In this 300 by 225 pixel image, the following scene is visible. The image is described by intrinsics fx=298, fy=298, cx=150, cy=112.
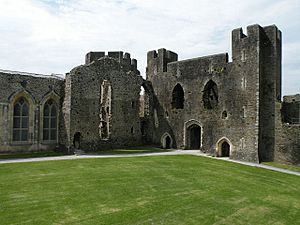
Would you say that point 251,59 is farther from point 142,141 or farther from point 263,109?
point 142,141

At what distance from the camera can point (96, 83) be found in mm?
23688

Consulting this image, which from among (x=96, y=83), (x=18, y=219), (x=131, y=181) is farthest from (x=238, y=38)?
(x=18, y=219)

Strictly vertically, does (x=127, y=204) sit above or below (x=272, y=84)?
below

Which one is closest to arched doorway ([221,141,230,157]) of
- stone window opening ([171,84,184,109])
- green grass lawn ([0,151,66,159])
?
stone window opening ([171,84,184,109])

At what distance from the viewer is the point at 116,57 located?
3192cm

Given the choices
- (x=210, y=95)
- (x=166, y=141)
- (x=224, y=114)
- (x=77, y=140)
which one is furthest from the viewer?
(x=166, y=141)

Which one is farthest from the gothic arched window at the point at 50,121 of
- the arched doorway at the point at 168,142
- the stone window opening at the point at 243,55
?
the stone window opening at the point at 243,55

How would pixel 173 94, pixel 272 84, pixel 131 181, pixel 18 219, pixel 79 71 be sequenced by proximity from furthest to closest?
pixel 173 94, pixel 79 71, pixel 272 84, pixel 131 181, pixel 18 219

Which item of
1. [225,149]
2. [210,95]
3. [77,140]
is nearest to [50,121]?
[77,140]

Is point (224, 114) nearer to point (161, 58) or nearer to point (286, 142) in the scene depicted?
point (286, 142)

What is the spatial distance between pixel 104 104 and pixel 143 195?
61.8ft

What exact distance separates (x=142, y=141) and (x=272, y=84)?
12.5 meters

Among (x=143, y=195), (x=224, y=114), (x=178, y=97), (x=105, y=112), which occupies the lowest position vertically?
(x=143, y=195)

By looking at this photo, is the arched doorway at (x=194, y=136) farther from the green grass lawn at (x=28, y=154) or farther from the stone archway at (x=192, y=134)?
the green grass lawn at (x=28, y=154)
